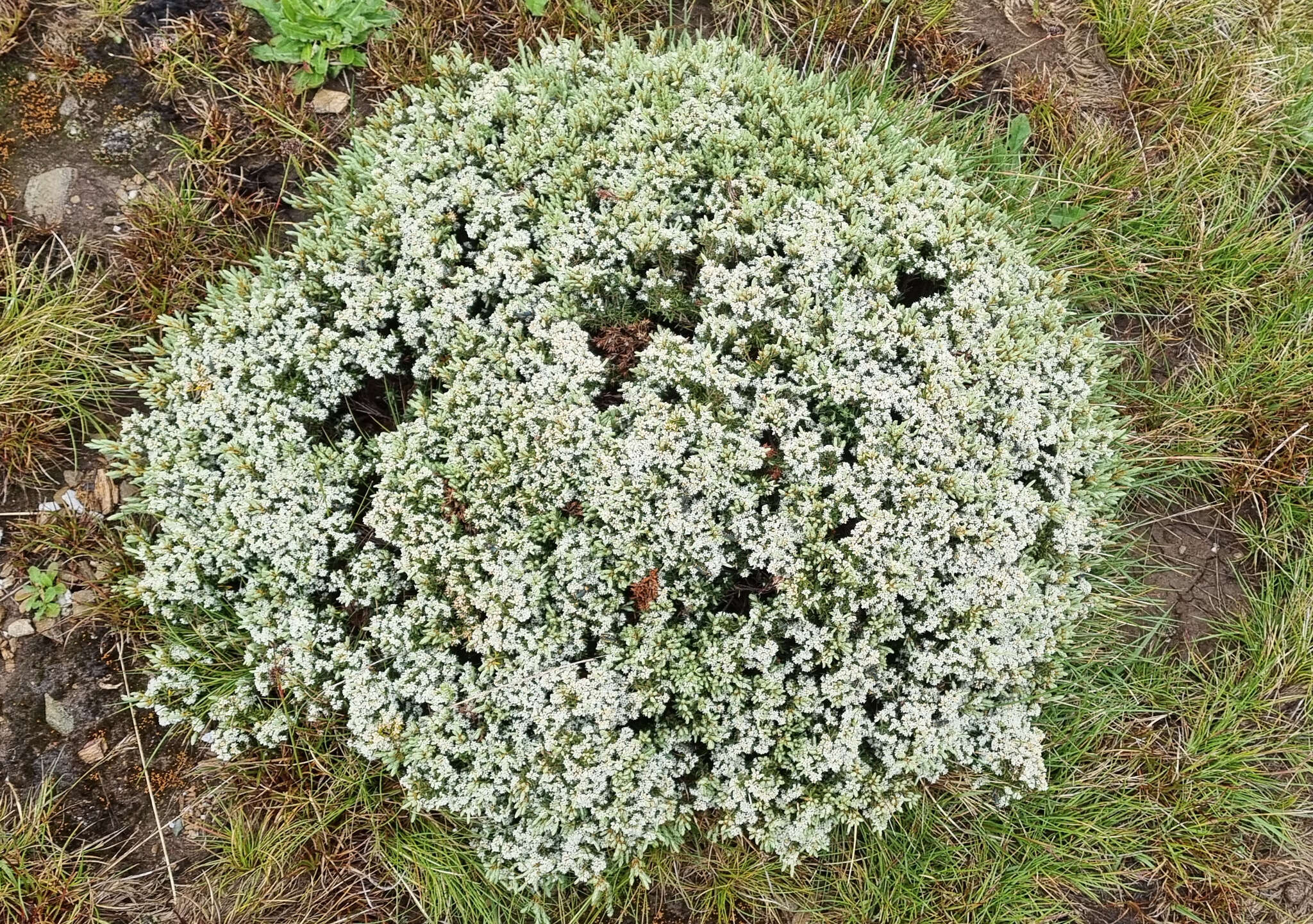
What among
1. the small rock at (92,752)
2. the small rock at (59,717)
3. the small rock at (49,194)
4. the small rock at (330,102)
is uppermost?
the small rock at (330,102)

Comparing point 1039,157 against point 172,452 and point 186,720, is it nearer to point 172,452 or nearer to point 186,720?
point 172,452

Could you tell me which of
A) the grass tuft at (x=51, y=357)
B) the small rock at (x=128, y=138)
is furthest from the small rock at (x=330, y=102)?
the grass tuft at (x=51, y=357)

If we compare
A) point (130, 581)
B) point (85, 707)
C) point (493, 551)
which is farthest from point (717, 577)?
point (85, 707)

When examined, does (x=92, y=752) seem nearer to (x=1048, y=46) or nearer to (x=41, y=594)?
(x=41, y=594)

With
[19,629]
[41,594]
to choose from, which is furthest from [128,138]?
[19,629]

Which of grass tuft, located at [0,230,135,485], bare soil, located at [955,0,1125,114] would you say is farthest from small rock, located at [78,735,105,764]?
bare soil, located at [955,0,1125,114]

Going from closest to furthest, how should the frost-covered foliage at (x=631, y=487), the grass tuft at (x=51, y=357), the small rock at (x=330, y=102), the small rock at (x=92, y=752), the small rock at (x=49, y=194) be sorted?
the frost-covered foliage at (x=631, y=487), the small rock at (x=92, y=752), the grass tuft at (x=51, y=357), the small rock at (x=49, y=194), the small rock at (x=330, y=102)

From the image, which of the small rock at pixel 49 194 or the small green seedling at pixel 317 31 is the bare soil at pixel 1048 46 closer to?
the small green seedling at pixel 317 31
